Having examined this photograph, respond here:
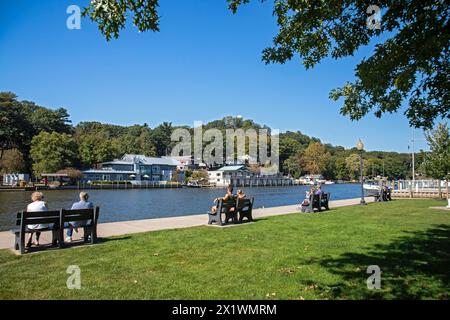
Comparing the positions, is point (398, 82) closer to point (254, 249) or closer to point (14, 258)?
point (254, 249)

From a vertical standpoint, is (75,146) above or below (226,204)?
above

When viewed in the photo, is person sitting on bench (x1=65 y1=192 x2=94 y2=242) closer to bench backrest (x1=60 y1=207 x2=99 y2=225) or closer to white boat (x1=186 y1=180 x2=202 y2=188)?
bench backrest (x1=60 y1=207 x2=99 y2=225)

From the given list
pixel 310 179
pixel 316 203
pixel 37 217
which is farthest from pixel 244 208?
pixel 310 179

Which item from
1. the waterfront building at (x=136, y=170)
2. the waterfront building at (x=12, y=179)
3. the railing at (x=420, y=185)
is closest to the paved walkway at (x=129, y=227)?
the railing at (x=420, y=185)

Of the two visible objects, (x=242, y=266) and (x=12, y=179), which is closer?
(x=242, y=266)

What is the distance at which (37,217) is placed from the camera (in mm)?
8023

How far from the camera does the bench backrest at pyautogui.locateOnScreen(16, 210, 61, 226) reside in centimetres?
777

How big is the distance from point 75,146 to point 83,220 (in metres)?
87.6

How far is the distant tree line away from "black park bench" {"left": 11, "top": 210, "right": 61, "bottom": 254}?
36849 mm

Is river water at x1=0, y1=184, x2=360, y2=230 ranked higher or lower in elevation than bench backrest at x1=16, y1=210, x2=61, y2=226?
lower

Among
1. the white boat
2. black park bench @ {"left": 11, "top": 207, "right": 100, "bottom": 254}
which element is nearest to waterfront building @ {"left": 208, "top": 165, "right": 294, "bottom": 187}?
the white boat

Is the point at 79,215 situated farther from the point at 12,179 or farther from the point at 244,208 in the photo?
the point at 12,179

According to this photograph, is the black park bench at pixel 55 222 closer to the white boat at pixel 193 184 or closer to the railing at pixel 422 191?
the railing at pixel 422 191

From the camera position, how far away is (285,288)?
530 cm
